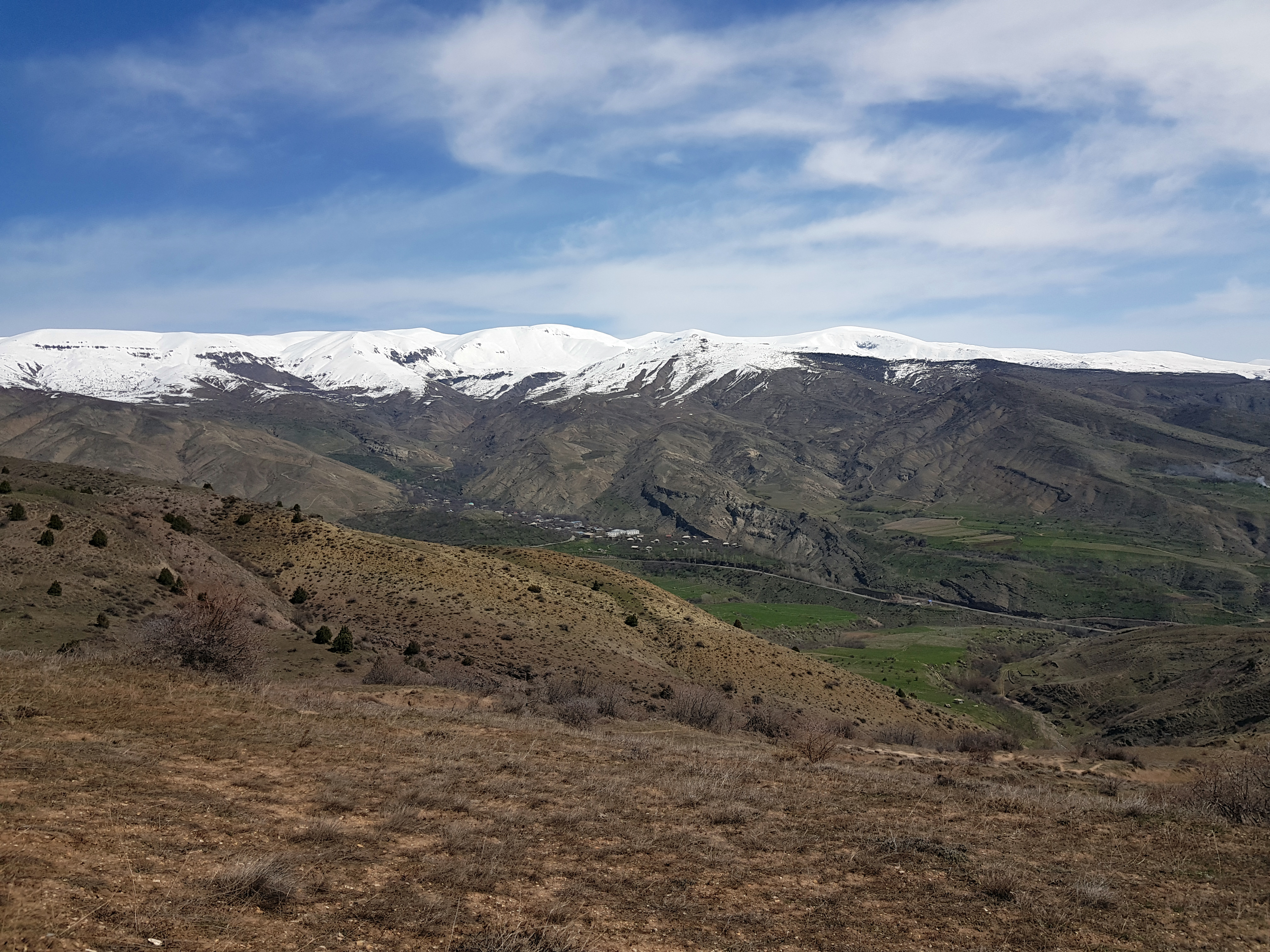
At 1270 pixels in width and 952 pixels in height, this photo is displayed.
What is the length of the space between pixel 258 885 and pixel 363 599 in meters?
50.1

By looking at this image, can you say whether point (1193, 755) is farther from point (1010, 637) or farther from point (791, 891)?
point (1010, 637)

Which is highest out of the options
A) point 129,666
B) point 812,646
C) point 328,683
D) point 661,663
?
point 129,666

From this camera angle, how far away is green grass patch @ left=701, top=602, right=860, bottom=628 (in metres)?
156

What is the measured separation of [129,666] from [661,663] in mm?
40779

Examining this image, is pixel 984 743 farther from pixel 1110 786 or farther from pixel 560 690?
pixel 560 690

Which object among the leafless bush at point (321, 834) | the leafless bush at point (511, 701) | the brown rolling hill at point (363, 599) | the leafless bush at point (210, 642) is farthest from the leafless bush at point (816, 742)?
the leafless bush at point (210, 642)

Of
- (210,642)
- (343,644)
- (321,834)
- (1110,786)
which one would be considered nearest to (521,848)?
(321,834)

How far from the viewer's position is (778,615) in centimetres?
16888

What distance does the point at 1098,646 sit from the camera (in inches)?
4444

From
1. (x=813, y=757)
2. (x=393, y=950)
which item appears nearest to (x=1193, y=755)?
(x=813, y=757)

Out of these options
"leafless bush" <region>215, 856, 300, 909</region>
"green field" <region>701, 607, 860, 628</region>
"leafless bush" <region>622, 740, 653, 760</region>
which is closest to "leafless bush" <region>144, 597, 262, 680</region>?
"leafless bush" <region>622, 740, 653, 760</region>

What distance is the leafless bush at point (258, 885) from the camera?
10.3 m

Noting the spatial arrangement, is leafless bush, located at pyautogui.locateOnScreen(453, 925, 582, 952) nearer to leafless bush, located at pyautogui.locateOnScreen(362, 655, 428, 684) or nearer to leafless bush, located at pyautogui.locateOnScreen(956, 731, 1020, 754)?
leafless bush, located at pyautogui.locateOnScreen(362, 655, 428, 684)

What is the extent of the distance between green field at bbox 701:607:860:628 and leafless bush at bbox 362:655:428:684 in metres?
110
